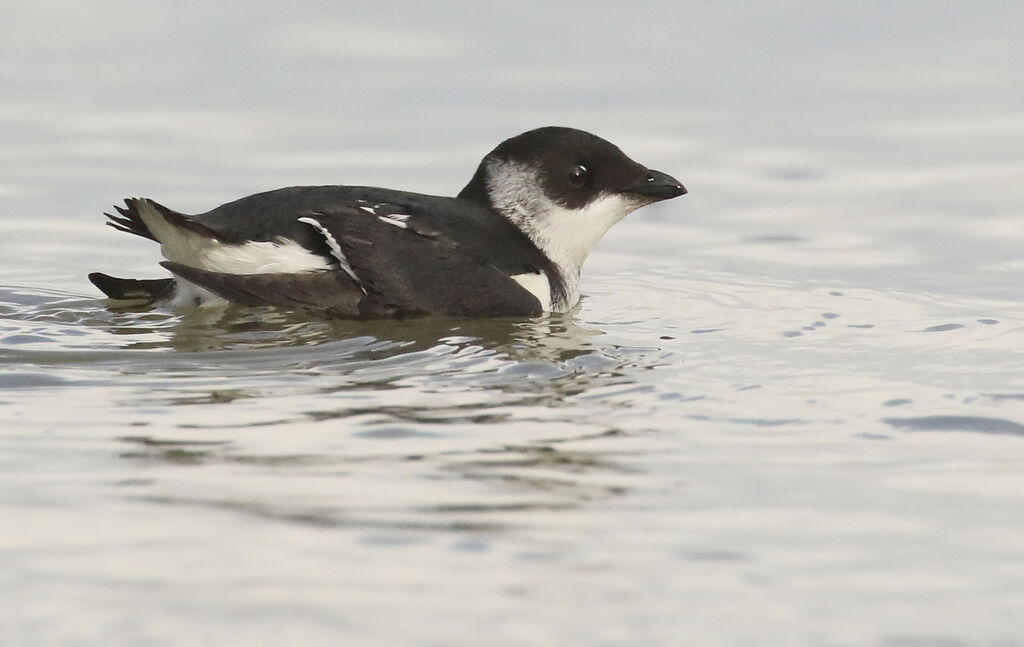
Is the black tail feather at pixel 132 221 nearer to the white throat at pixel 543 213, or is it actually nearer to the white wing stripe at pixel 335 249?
the white wing stripe at pixel 335 249

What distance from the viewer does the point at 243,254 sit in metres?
7.20

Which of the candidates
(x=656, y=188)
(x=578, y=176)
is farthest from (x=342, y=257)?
(x=656, y=188)

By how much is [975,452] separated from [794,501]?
838mm

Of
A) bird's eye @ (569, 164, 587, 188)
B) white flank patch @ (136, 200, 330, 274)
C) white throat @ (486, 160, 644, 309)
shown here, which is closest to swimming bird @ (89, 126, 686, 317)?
white flank patch @ (136, 200, 330, 274)

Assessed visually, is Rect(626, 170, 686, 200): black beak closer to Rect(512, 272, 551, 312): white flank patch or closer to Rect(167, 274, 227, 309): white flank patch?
Rect(512, 272, 551, 312): white flank patch

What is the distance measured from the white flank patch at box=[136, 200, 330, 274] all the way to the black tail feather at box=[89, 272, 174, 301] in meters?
0.59

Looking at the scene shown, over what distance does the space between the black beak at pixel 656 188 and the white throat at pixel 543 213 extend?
100 mm

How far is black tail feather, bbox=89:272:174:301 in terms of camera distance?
7.79m

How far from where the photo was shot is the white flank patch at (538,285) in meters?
7.57

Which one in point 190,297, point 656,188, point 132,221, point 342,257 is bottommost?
point 190,297

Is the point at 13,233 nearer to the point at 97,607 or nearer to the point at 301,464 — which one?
the point at 301,464

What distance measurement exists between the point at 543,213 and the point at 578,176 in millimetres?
235

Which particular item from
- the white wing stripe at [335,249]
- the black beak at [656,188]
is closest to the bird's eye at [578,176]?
the black beak at [656,188]

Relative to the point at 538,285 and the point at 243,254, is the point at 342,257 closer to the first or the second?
the point at 243,254
